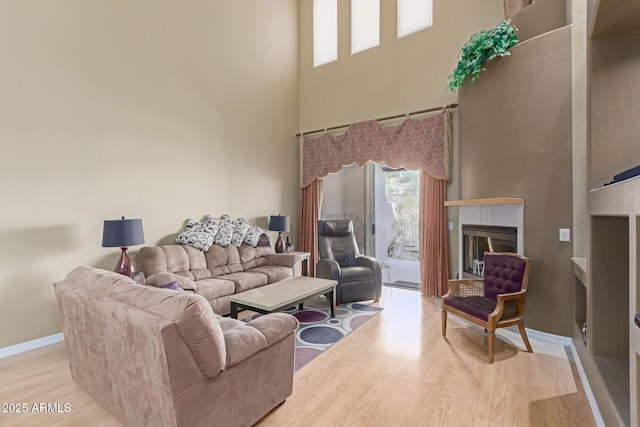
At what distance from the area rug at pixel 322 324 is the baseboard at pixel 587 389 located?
1.93 m

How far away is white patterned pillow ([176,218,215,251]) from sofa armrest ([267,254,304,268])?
968mm

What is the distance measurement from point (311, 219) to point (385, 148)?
1.92 meters

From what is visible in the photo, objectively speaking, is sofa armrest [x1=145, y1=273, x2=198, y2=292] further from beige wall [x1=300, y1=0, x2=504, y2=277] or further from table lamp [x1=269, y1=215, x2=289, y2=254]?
beige wall [x1=300, y1=0, x2=504, y2=277]

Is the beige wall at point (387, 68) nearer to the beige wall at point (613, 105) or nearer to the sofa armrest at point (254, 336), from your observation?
the beige wall at point (613, 105)

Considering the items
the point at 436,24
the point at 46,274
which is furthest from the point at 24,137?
the point at 436,24

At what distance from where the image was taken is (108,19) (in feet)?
11.7

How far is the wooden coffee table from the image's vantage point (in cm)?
291

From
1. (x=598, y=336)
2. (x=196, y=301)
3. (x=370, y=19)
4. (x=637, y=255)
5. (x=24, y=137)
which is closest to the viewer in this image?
(x=637, y=255)

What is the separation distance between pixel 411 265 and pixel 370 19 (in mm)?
4418

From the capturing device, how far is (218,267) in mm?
4273

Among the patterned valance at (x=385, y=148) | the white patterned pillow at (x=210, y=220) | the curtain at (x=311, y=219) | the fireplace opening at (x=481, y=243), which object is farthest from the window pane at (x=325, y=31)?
the fireplace opening at (x=481, y=243)

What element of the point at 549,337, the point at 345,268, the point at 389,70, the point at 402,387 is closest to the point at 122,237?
the point at 345,268

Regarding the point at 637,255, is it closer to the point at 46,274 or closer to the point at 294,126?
the point at 46,274

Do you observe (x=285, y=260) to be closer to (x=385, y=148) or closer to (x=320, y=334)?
(x=320, y=334)
